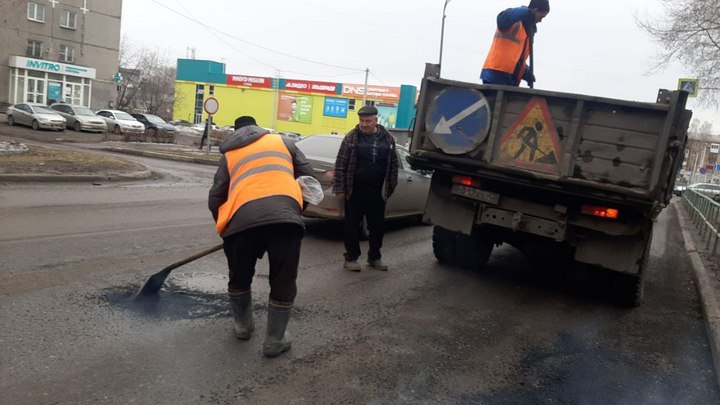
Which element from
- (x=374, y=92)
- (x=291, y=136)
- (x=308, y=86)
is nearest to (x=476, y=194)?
(x=291, y=136)

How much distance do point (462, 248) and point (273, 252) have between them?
3632mm

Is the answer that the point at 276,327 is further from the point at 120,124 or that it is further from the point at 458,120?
the point at 120,124

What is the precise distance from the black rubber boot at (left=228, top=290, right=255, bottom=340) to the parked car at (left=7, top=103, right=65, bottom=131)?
26508mm

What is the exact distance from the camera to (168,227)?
757 cm

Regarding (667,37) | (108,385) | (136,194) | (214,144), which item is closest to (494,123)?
(108,385)

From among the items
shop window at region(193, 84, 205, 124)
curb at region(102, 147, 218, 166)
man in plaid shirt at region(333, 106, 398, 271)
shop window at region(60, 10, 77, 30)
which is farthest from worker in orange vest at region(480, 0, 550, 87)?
shop window at region(193, 84, 205, 124)

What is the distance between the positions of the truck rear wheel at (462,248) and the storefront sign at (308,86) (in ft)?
186

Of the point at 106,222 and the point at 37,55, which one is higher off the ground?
the point at 37,55

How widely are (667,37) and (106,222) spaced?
15132 mm

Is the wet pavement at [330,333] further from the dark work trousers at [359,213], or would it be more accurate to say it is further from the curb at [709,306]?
the dark work trousers at [359,213]

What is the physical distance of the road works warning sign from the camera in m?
5.11

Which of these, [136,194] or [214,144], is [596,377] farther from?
[214,144]

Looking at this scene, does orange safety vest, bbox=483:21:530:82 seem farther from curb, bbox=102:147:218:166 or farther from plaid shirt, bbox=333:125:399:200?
curb, bbox=102:147:218:166

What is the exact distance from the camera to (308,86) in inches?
2520
